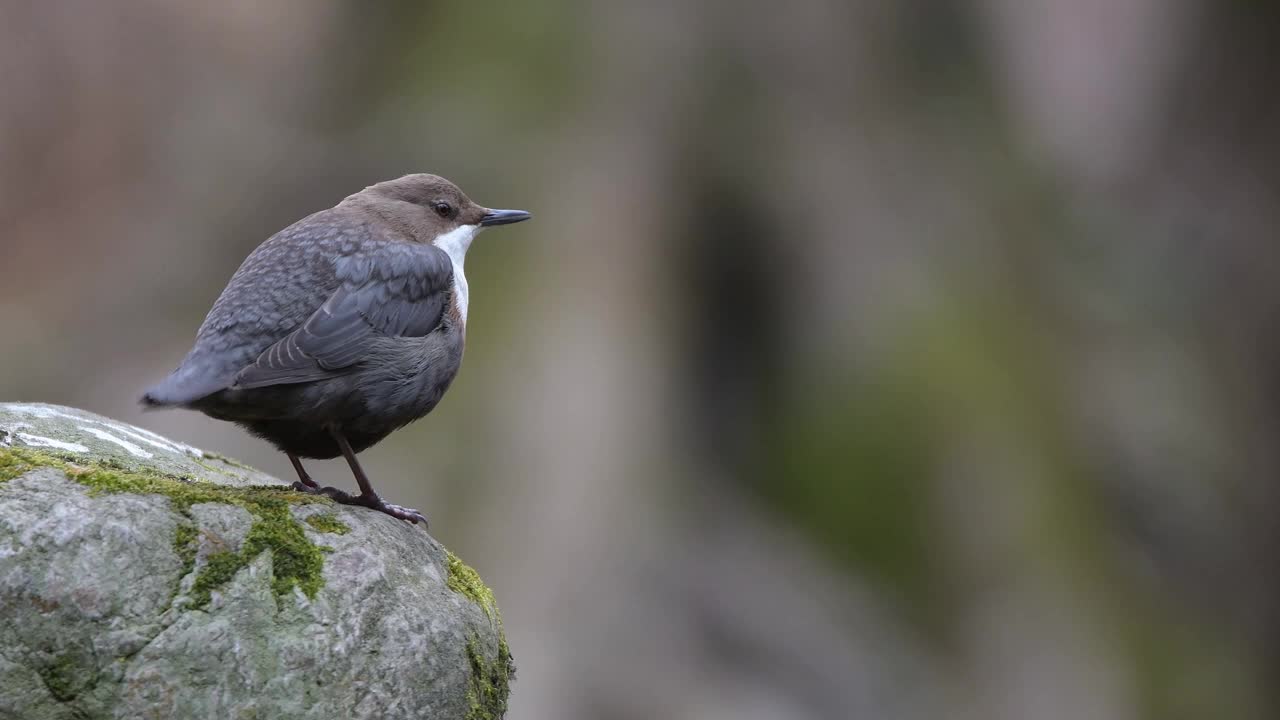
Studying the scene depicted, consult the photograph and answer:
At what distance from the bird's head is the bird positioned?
0.44 feet

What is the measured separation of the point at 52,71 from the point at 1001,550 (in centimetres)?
1033

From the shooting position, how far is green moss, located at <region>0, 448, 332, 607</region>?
3.28 meters

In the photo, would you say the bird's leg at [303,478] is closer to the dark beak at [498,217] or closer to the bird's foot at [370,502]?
the bird's foot at [370,502]

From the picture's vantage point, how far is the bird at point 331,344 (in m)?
3.80

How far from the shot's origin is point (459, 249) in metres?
4.89

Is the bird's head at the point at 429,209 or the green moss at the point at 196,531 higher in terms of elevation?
the bird's head at the point at 429,209

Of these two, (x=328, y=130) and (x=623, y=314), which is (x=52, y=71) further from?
(x=623, y=314)

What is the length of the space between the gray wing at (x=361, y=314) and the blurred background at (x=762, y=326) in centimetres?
427

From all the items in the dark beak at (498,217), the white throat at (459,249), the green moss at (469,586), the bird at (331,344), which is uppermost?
the dark beak at (498,217)

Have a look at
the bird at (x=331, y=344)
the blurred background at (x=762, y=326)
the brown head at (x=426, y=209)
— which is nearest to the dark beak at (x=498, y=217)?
the brown head at (x=426, y=209)

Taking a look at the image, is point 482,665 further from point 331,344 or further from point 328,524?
point 331,344

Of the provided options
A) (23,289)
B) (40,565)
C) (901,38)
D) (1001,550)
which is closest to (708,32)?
(901,38)

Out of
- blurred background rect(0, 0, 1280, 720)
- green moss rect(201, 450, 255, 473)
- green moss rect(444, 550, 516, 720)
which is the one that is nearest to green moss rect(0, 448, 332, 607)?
green moss rect(444, 550, 516, 720)

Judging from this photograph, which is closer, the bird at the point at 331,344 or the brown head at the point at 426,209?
the bird at the point at 331,344
